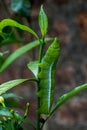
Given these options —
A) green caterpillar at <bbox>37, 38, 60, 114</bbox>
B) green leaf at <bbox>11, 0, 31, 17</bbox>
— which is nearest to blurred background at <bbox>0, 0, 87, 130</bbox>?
green leaf at <bbox>11, 0, 31, 17</bbox>

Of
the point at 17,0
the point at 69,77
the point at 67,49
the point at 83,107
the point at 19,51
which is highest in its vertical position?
the point at 17,0

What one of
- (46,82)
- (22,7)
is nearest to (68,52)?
(22,7)

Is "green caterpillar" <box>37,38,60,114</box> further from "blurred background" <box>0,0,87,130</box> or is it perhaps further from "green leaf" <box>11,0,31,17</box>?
"blurred background" <box>0,0,87,130</box>

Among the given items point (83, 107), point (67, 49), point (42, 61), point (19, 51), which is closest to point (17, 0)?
point (19, 51)

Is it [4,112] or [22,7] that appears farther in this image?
[22,7]

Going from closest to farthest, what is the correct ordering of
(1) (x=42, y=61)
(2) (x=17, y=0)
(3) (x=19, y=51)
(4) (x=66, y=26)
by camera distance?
1. (1) (x=42, y=61)
2. (3) (x=19, y=51)
3. (2) (x=17, y=0)
4. (4) (x=66, y=26)

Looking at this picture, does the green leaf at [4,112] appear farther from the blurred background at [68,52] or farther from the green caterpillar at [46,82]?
the blurred background at [68,52]

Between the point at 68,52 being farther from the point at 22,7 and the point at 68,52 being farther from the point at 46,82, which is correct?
the point at 46,82

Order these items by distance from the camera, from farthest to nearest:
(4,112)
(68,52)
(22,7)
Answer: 1. (68,52)
2. (22,7)
3. (4,112)

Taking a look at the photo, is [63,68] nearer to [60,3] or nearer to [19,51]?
[60,3]

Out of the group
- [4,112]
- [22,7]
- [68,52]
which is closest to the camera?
[4,112]

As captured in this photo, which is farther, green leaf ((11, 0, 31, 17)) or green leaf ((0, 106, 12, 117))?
green leaf ((11, 0, 31, 17))
